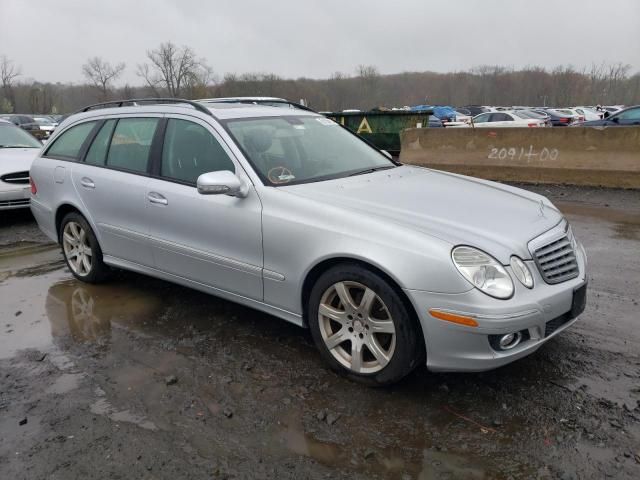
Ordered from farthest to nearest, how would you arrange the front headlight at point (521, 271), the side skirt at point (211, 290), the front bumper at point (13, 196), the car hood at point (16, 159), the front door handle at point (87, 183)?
the car hood at point (16, 159) → the front bumper at point (13, 196) → the front door handle at point (87, 183) → the side skirt at point (211, 290) → the front headlight at point (521, 271)

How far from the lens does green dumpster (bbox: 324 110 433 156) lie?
13.4 metres

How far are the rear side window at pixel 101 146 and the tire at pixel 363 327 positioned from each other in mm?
2627

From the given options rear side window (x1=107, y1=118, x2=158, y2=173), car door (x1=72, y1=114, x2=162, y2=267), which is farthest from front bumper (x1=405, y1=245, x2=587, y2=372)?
rear side window (x1=107, y1=118, x2=158, y2=173)

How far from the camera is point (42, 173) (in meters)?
5.32

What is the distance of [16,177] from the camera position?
789cm

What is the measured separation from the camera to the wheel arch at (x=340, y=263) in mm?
2934

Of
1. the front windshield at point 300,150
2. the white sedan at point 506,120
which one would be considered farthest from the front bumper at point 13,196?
the white sedan at point 506,120

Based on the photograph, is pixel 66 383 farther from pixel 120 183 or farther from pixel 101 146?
pixel 101 146

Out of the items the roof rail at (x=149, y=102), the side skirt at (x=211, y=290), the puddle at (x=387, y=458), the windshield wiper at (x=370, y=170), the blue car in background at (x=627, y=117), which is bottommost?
the puddle at (x=387, y=458)

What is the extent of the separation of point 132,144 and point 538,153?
7460 millimetres

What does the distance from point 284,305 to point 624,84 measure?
327 ft

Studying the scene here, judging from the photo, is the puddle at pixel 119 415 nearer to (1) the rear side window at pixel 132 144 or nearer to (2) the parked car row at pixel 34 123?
(1) the rear side window at pixel 132 144

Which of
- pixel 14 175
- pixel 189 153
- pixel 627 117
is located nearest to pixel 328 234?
pixel 189 153

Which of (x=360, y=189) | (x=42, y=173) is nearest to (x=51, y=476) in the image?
(x=360, y=189)
